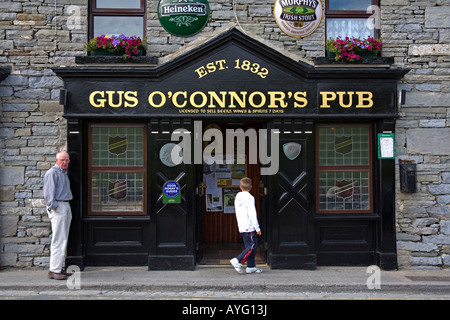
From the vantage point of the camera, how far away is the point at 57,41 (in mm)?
7703

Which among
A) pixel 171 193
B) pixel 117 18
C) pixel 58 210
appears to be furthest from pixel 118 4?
pixel 58 210

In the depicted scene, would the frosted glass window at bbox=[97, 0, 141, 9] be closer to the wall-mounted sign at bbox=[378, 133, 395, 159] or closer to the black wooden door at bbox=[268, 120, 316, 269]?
the black wooden door at bbox=[268, 120, 316, 269]

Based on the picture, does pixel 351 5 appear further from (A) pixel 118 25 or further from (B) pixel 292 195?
(A) pixel 118 25

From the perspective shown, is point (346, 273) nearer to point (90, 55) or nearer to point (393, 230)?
point (393, 230)

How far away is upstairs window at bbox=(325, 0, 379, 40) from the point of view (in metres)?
8.05

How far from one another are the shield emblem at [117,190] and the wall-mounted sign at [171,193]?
82 cm

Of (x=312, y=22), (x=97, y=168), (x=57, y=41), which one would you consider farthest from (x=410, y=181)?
(x=57, y=41)

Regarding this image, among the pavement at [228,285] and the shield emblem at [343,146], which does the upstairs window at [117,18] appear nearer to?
→ the shield emblem at [343,146]

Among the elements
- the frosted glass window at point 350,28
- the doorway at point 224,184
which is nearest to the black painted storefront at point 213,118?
the frosted glass window at point 350,28

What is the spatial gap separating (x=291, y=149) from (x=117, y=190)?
3218 millimetres

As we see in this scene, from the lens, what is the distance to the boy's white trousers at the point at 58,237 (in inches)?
276

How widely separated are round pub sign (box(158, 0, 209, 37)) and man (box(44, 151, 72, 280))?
115 inches

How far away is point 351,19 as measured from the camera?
26.6 feet

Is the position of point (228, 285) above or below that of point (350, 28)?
below
